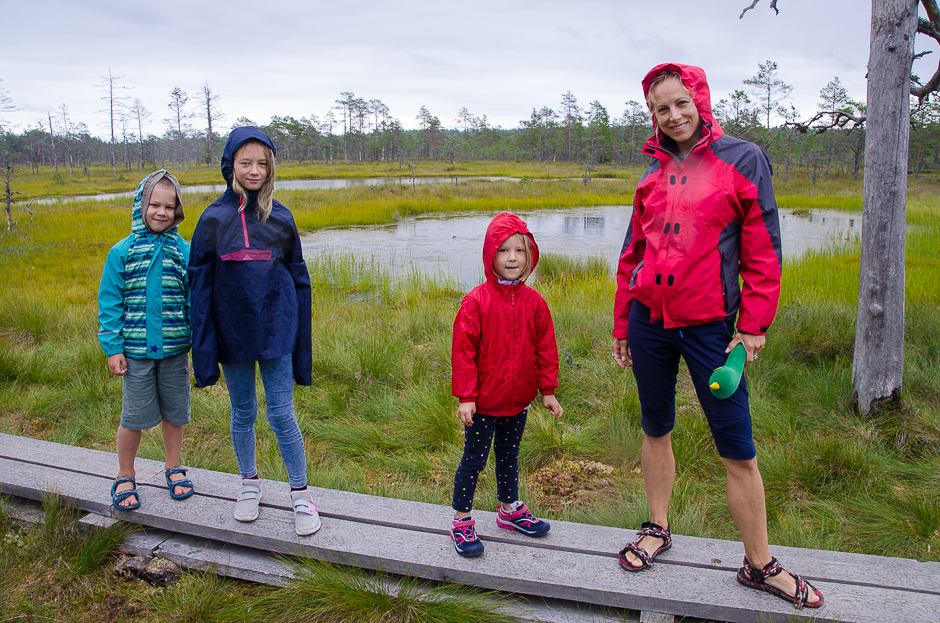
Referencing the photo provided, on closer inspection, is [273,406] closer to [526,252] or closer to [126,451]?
[126,451]

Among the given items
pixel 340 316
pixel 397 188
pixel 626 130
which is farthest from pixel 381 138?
pixel 340 316

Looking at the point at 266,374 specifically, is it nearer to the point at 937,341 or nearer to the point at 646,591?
the point at 646,591

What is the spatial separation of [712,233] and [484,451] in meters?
1.15

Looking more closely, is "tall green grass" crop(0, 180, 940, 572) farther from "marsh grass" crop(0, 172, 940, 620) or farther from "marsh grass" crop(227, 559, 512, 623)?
"marsh grass" crop(227, 559, 512, 623)

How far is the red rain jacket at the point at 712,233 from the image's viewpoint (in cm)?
183

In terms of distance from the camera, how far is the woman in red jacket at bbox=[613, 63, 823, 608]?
184 cm

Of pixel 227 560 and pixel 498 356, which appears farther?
pixel 227 560

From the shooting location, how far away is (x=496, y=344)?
7.04 feet

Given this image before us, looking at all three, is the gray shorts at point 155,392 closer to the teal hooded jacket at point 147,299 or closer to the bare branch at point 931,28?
the teal hooded jacket at point 147,299

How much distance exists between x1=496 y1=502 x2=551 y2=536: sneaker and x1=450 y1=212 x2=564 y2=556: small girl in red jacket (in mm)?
21

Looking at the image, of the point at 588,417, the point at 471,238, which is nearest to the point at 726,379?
the point at 588,417

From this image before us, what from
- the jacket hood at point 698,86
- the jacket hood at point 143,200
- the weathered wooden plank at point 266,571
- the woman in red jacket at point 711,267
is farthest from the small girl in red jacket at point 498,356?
the jacket hood at point 143,200

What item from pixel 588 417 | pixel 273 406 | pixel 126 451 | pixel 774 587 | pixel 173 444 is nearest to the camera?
pixel 774 587

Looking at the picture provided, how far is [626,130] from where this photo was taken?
7056 centimetres
